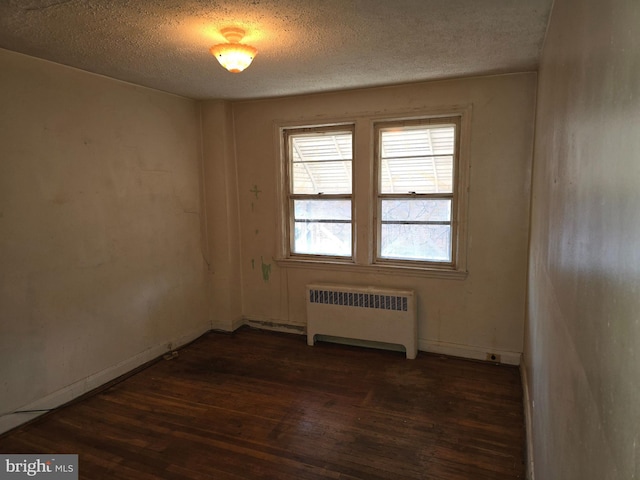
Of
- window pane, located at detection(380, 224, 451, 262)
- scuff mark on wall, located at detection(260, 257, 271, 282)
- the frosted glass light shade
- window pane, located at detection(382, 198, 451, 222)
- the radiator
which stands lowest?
the radiator

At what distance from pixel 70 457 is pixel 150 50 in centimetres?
253

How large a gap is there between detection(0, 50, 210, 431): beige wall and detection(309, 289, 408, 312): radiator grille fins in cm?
134

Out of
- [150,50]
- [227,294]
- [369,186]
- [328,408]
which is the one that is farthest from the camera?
[227,294]

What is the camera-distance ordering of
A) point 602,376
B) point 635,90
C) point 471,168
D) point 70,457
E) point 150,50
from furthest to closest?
1. point 471,168
2. point 150,50
3. point 70,457
4. point 602,376
5. point 635,90

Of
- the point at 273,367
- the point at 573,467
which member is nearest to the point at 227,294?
the point at 273,367

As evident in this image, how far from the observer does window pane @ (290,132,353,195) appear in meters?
3.88

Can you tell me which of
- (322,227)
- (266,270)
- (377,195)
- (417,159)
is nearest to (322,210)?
(322,227)

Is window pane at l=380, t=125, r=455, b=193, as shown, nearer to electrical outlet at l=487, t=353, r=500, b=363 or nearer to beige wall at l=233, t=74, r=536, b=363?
beige wall at l=233, t=74, r=536, b=363

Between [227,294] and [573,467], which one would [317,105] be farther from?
[573,467]

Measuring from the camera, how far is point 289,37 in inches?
93.5

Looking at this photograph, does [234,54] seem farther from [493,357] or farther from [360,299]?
[493,357]

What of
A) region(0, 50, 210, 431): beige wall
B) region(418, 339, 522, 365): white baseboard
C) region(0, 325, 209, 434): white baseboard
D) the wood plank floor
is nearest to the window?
region(418, 339, 522, 365): white baseboard

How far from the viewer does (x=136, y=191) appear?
347 cm

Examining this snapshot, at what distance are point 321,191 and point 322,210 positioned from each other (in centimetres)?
19
